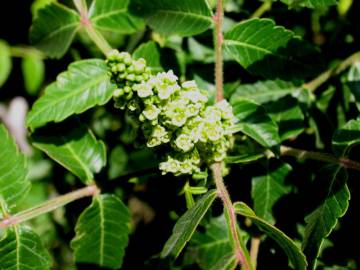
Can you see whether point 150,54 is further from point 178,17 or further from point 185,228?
point 185,228

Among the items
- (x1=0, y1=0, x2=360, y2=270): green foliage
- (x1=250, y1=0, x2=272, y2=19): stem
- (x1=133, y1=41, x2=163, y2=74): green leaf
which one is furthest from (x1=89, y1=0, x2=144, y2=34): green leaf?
(x1=250, y1=0, x2=272, y2=19): stem

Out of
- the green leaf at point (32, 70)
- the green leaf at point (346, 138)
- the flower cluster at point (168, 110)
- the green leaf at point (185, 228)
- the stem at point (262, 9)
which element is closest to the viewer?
the green leaf at point (185, 228)

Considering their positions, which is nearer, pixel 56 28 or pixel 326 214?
pixel 326 214

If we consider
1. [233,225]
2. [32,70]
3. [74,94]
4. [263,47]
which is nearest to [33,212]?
[74,94]

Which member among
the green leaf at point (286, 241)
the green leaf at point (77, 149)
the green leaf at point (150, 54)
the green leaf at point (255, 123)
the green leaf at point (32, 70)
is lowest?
the green leaf at point (286, 241)

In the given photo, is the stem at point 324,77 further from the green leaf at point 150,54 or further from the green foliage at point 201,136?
the green leaf at point 150,54

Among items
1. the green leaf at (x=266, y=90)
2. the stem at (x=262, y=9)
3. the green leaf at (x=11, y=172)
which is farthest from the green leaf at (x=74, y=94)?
the stem at (x=262, y=9)
